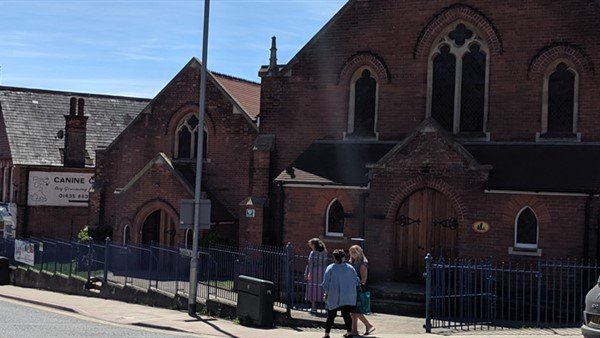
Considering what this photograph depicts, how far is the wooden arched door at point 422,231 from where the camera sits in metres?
20.4

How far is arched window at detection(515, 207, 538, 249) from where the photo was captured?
19266mm

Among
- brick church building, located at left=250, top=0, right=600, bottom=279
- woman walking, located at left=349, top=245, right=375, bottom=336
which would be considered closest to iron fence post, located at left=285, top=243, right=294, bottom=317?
woman walking, located at left=349, top=245, right=375, bottom=336

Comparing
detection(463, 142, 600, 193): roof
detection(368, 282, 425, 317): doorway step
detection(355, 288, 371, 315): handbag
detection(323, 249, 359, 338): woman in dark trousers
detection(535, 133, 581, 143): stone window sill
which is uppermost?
detection(535, 133, 581, 143): stone window sill

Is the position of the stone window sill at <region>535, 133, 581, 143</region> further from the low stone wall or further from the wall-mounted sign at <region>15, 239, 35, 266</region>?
the wall-mounted sign at <region>15, 239, 35, 266</region>

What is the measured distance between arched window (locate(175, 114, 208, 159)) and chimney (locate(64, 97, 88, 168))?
851 centimetres

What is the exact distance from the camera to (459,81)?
21938mm

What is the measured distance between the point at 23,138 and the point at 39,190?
2.60m

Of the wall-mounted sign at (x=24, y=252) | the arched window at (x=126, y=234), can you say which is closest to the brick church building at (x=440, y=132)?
the arched window at (x=126, y=234)

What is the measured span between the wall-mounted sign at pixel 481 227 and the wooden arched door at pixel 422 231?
621 millimetres

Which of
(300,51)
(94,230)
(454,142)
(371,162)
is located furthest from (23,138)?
(454,142)

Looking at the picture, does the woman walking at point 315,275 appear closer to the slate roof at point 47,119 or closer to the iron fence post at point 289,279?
the iron fence post at point 289,279

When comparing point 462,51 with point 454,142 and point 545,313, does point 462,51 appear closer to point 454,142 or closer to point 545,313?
point 454,142

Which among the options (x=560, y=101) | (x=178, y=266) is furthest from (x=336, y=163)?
(x=560, y=101)

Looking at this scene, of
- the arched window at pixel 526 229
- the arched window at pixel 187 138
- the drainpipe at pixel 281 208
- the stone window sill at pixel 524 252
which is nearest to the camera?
the stone window sill at pixel 524 252
